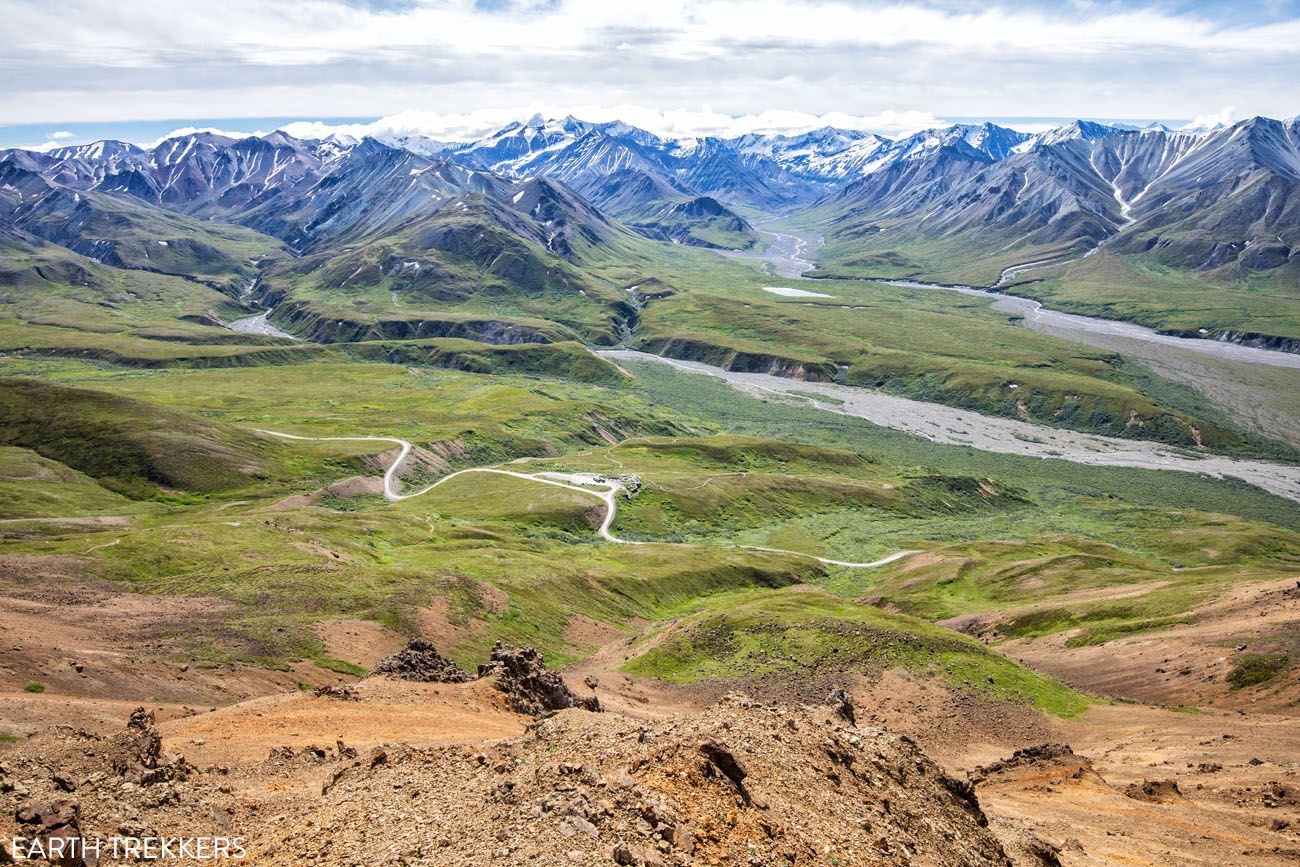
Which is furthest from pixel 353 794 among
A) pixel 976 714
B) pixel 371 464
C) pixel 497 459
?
pixel 497 459

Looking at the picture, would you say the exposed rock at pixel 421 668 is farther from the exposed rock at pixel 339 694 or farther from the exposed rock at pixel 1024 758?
the exposed rock at pixel 1024 758

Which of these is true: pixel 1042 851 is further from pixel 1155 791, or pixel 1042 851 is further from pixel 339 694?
pixel 339 694

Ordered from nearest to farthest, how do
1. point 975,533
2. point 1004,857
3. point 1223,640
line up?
point 1004,857 → point 1223,640 → point 975,533

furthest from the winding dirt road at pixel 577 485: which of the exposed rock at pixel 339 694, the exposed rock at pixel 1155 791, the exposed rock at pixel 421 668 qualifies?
the exposed rock at pixel 339 694

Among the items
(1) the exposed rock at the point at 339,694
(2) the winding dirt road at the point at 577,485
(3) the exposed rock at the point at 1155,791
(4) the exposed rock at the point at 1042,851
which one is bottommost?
(2) the winding dirt road at the point at 577,485

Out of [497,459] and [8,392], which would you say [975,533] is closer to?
[497,459]

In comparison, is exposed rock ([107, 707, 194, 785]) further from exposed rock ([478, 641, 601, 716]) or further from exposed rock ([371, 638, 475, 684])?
exposed rock ([478, 641, 601, 716])
